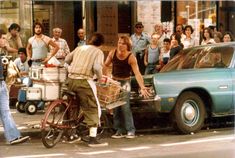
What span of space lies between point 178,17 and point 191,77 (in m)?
6.65

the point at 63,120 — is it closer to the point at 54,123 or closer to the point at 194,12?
the point at 54,123

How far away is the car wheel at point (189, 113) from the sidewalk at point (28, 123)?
7.67 ft

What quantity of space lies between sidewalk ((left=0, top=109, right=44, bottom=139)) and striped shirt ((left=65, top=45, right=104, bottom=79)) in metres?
1.45

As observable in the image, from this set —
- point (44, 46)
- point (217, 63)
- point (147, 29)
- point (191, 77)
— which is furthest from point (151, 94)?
point (147, 29)

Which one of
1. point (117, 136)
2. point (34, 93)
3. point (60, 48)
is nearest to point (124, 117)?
point (117, 136)

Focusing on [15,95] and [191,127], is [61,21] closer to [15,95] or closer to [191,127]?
[15,95]

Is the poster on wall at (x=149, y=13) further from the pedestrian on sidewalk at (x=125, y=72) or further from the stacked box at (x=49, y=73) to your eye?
A: the stacked box at (x=49, y=73)

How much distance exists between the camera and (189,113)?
9773mm

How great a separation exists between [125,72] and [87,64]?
0.93 m

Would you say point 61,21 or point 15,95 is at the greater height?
point 61,21

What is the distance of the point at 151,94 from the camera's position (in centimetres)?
956

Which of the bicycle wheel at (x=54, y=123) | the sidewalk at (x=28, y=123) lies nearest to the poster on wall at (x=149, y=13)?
the sidewalk at (x=28, y=123)

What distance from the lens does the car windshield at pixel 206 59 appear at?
10352 mm

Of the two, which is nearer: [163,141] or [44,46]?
[163,141]
